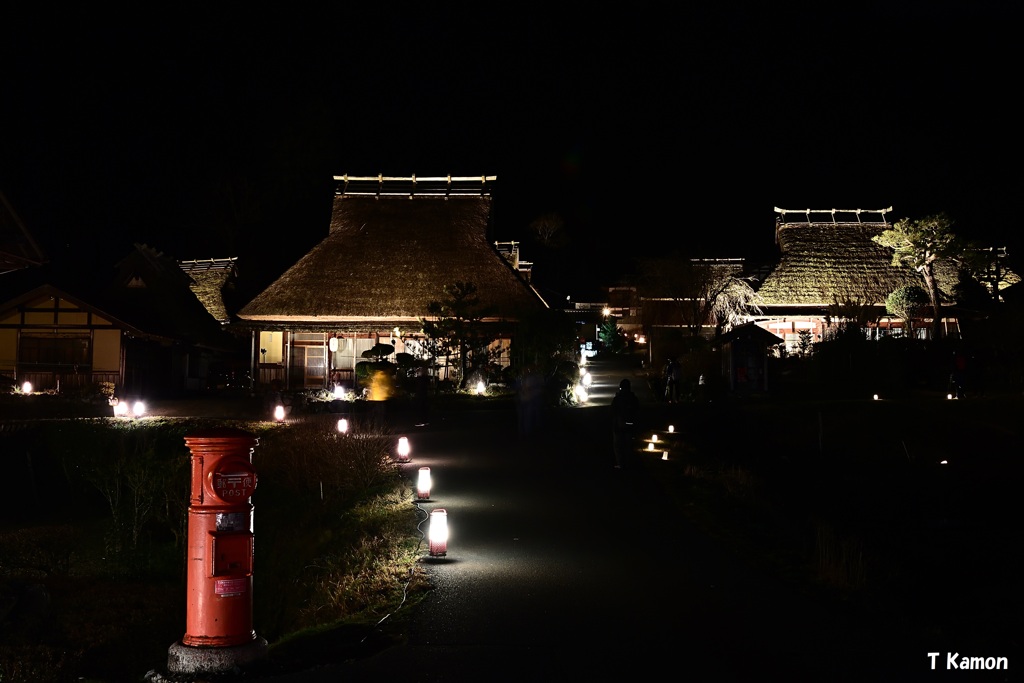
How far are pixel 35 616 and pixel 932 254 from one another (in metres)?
34.2

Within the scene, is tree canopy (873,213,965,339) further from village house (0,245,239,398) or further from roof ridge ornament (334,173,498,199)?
village house (0,245,239,398)

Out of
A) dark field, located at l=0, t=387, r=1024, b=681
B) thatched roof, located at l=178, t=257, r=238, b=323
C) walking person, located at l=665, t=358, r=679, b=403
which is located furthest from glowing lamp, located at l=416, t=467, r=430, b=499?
thatched roof, located at l=178, t=257, r=238, b=323

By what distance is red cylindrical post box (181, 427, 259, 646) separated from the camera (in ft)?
18.2

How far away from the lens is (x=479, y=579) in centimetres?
781

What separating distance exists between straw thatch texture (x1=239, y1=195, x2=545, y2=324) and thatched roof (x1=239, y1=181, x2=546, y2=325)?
0.04 metres

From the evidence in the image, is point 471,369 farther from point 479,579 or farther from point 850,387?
point 479,579

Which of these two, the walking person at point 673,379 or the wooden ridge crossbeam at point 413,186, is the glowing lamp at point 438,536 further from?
the wooden ridge crossbeam at point 413,186

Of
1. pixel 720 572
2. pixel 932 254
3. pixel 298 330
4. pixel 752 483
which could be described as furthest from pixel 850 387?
pixel 720 572

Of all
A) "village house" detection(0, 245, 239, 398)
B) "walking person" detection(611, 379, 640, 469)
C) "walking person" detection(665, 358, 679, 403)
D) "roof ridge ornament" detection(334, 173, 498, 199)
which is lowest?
"walking person" detection(611, 379, 640, 469)

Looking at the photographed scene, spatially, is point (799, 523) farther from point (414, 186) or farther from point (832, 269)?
point (832, 269)

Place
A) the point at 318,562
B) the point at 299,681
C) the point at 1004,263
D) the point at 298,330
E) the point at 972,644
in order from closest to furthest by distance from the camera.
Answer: the point at 299,681, the point at 972,644, the point at 318,562, the point at 298,330, the point at 1004,263

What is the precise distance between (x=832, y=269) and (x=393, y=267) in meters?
21.6

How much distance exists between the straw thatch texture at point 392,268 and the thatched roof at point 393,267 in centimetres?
4

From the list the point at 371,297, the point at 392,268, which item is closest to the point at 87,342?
the point at 371,297
